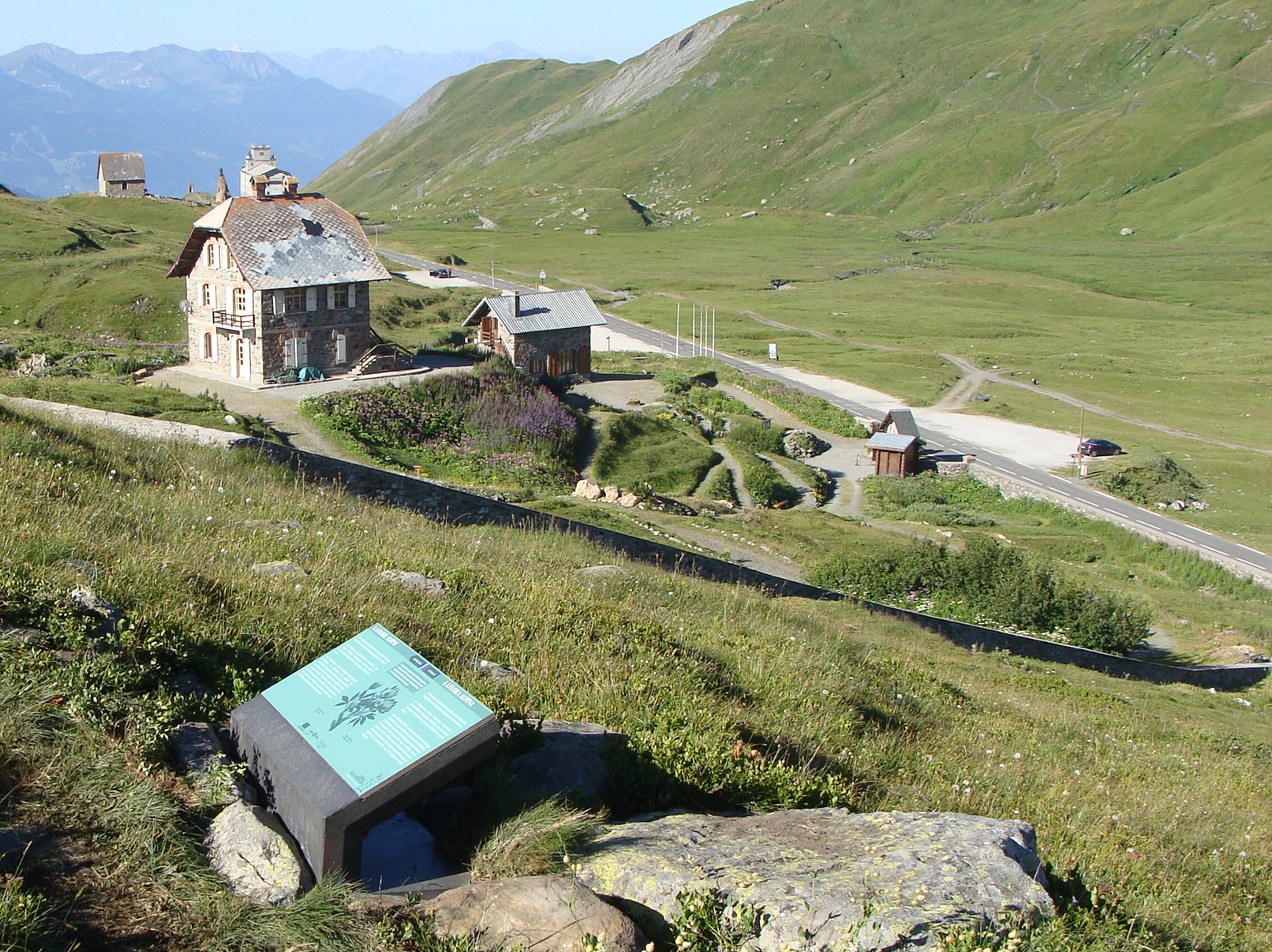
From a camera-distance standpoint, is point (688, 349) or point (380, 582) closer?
point (380, 582)

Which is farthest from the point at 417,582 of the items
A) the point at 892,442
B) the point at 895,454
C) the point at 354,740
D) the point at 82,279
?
the point at 82,279

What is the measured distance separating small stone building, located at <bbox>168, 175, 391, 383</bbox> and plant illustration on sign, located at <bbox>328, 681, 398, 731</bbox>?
134 feet

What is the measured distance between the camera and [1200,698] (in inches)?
977

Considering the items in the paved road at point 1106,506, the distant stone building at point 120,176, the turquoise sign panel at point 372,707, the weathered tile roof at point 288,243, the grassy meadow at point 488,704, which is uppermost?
the distant stone building at point 120,176

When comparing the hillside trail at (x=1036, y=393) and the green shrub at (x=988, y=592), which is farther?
the hillside trail at (x=1036, y=393)

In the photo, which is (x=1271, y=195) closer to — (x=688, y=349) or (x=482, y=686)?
(x=688, y=349)

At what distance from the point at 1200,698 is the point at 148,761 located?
26.1 meters

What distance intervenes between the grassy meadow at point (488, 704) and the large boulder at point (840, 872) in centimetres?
46

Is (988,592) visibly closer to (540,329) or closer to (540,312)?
(540,329)

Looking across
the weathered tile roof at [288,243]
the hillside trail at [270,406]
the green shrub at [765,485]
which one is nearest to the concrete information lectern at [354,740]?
the hillside trail at [270,406]

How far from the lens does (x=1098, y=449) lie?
2480 inches

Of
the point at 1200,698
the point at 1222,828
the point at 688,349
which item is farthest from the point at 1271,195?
the point at 1222,828

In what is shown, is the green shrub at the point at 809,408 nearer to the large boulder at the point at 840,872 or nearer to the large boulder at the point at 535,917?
the large boulder at the point at 840,872

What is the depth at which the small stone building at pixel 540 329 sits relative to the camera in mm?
56562
